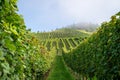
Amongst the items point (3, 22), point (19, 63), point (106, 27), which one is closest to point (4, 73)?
point (3, 22)

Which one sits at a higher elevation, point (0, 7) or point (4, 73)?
point (0, 7)

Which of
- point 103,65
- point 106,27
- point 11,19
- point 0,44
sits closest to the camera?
point 0,44

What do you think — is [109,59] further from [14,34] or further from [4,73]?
[4,73]

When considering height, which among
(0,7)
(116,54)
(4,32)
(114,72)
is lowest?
(114,72)

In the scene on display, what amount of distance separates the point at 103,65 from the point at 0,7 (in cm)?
641

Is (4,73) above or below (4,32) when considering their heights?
below

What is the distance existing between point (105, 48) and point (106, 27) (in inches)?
65.0

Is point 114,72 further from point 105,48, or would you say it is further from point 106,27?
point 106,27

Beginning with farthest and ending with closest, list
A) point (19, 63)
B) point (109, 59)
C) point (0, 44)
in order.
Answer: point (109, 59)
point (19, 63)
point (0, 44)

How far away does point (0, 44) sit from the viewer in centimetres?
521

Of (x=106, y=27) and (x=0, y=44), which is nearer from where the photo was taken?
(x=0, y=44)

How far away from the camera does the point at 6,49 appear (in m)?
5.59

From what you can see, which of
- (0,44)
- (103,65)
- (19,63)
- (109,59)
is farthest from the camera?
(103,65)

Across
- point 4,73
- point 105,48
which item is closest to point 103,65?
point 105,48
